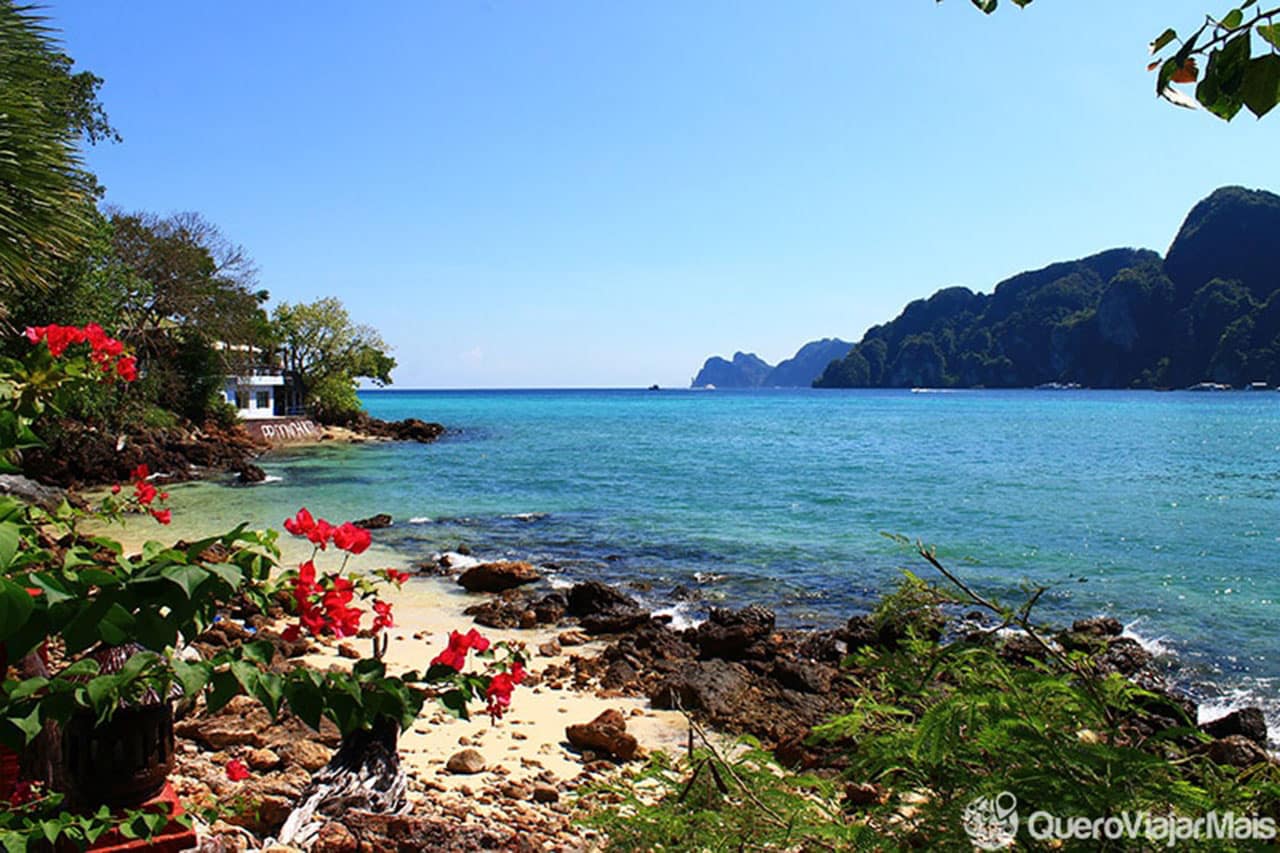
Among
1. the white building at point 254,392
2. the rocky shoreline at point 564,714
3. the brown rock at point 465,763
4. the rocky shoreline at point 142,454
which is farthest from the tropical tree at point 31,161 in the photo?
the white building at point 254,392

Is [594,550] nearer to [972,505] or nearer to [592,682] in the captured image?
[592,682]

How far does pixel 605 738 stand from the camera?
7012mm

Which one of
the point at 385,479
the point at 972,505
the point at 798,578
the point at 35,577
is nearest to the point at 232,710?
the point at 35,577

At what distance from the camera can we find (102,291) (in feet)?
90.6

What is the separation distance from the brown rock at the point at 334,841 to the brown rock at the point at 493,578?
10.1 m

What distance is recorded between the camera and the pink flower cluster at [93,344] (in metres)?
3.29

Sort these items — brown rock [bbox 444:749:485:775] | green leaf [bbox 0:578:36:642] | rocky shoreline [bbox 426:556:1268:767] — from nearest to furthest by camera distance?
green leaf [bbox 0:578:36:642] < brown rock [bbox 444:749:485:775] < rocky shoreline [bbox 426:556:1268:767]

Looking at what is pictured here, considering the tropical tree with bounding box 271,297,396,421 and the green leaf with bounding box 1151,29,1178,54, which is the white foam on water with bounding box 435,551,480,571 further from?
the tropical tree with bounding box 271,297,396,421

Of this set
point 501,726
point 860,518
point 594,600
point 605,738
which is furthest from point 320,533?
point 860,518

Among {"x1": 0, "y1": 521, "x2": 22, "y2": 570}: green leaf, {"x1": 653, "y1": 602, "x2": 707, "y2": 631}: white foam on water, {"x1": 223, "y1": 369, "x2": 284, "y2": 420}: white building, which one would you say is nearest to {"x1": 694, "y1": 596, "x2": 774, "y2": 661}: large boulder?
{"x1": 653, "y1": 602, "x2": 707, "y2": 631}: white foam on water

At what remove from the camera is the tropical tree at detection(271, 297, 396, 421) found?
58.3 metres

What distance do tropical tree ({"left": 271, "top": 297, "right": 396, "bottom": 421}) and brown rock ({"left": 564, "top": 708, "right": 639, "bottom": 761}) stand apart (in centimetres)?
5545

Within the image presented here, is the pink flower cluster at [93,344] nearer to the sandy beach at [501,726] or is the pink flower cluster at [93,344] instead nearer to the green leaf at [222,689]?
the green leaf at [222,689]

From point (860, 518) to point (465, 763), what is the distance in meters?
18.6
